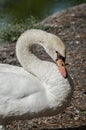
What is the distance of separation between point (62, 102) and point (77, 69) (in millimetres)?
2533

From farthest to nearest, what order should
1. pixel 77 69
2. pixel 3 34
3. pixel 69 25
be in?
pixel 69 25 < pixel 3 34 < pixel 77 69

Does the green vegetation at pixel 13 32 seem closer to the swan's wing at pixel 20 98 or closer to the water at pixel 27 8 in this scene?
the water at pixel 27 8

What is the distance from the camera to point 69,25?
10.8 metres

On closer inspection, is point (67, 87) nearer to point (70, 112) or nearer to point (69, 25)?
point (70, 112)

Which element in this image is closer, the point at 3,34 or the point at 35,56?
the point at 35,56

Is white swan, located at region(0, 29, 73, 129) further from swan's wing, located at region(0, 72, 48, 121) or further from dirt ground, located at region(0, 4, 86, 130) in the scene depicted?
dirt ground, located at region(0, 4, 86, 130)

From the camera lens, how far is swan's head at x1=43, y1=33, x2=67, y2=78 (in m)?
4.69

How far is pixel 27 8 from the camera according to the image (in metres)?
19.0

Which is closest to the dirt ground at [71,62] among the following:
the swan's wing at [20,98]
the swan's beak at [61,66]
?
the swan's wing at [20,98]

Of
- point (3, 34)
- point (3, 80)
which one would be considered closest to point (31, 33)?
point (3, 80)

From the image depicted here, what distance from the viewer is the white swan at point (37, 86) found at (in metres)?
4.75

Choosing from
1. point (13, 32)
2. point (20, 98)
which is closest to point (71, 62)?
point (13, 32)

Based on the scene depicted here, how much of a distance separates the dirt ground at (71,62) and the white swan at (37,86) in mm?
746

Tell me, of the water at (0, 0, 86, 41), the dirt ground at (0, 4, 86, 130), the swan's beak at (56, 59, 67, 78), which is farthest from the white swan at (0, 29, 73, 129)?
the water at (0, 0, 86, 41)
